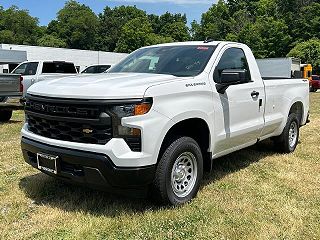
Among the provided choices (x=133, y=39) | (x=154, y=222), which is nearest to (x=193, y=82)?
(x=154, y=222)

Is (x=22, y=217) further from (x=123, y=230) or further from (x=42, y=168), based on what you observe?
(x=123, y=230)

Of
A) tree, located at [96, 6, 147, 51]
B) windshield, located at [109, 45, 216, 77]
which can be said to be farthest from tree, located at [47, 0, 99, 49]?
windshield, located at [109, 45, 216, 77]

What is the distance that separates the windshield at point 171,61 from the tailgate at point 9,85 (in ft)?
18.6

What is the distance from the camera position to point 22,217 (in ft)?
13.9

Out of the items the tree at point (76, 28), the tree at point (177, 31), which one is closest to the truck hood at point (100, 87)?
the tree at point (177, 31)

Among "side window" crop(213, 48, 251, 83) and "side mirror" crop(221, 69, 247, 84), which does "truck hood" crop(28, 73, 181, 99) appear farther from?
"side window" crop(213, 48, 251, 83)

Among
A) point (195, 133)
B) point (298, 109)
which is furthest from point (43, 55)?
point (195, 133)

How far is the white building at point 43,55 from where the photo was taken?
36.5 m

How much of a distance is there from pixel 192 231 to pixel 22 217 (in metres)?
1.77

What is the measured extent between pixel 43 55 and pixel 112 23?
79.6 meters

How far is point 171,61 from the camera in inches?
205

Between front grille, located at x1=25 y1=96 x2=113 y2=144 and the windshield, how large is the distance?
1361mm

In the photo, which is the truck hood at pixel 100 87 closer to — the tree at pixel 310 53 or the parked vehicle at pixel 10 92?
the parked vehicle at pixel 10 92

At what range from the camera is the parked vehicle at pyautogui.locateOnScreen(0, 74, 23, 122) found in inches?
408
